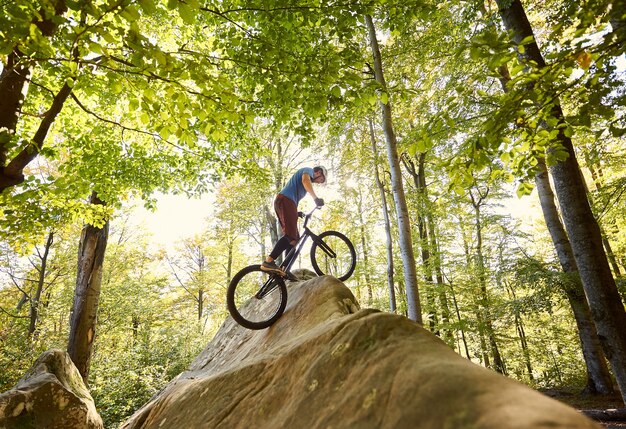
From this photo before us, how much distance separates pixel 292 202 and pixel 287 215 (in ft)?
0.82

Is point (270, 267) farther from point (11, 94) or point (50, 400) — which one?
point (50, 400)

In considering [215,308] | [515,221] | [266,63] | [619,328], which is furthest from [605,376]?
[215,308]

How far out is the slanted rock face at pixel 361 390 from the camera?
1.11 meters

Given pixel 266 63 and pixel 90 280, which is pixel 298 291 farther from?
pixel 90 280

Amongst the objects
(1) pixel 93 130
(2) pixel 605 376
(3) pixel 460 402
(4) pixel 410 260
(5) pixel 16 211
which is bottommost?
(2) pixel 605 376

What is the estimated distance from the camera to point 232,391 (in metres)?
2.91

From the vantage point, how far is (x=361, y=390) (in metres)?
1.69

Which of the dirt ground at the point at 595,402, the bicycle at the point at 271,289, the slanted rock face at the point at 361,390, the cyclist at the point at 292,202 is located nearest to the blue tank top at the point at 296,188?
the cyclist at the point at 292,202

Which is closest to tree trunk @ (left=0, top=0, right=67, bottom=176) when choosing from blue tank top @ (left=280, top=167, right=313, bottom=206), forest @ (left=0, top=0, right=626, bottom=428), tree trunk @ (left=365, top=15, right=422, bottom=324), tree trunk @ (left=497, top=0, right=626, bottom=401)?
forest @ (left=0, top=0, right=626, bottom=428)

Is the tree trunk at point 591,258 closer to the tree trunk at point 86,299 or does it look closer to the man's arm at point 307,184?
the man's arm at point 307,184

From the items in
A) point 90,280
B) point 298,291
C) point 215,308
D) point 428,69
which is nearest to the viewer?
point 298,291

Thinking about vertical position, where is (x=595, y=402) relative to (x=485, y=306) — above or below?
below

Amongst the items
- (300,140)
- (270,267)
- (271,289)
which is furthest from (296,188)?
(300,140)

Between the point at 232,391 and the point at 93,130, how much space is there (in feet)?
23.1
